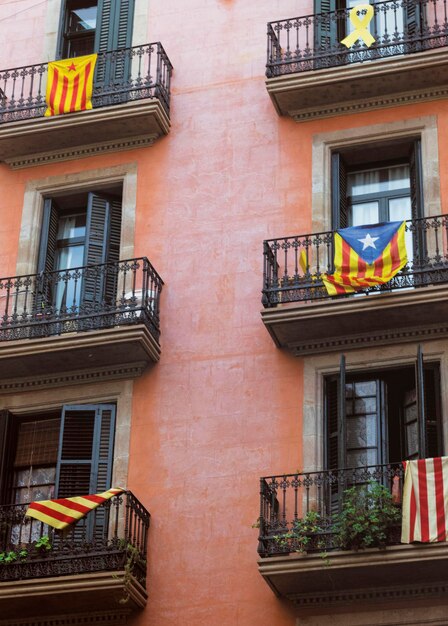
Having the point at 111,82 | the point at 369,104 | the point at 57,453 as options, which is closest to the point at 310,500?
the point at 57,453

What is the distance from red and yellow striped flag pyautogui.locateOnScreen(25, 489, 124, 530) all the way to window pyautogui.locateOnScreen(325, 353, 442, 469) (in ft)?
10.7

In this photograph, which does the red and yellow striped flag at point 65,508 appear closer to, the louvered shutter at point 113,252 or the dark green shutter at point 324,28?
the louvered shutter at point 113,252

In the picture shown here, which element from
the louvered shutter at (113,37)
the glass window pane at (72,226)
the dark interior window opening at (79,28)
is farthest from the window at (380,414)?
the dark interior window opening at (79,28)

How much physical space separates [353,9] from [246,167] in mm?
3116

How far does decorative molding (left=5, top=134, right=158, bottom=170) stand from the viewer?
23.8 m

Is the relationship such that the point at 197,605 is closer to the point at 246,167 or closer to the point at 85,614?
the point at 85,614

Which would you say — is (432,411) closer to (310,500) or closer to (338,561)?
(310,500)

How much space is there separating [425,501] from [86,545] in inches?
186

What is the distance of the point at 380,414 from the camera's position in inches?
813

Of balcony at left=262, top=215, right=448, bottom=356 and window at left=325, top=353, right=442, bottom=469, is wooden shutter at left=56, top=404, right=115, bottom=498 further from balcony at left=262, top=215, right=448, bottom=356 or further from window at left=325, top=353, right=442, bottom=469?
window at left=325, top=353, right=442, bottom=469

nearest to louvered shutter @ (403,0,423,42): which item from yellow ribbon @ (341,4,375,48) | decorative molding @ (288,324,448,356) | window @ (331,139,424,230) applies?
yellow ribbon @ (341,4,375,48)

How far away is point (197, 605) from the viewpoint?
64.4ft

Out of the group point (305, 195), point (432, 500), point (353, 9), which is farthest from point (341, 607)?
point (353, 9)

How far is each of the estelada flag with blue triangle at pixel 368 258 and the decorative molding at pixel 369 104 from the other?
8.13 ft
